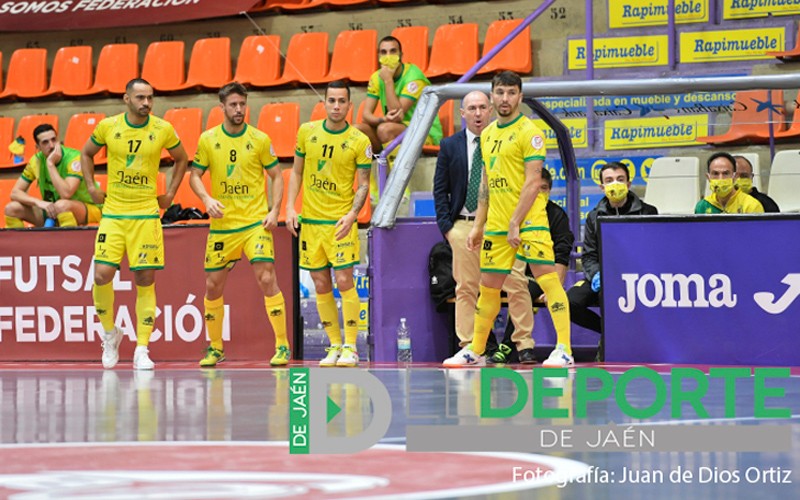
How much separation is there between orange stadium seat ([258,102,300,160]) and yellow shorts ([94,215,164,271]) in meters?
4.55

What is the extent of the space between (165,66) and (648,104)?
8141 millimetres

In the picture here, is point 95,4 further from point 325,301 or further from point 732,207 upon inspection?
point 732,207

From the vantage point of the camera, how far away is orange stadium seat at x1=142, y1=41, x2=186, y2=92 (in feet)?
54.9

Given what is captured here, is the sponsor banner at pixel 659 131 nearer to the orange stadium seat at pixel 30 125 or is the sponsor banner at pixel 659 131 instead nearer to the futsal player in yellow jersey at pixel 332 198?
the futsal player in yellow jersey at pixel 332 198

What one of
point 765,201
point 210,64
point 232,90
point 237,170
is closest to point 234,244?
point 237,170

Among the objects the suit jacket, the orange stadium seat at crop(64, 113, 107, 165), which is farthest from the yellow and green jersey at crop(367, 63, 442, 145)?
the orange stadium seat at crop(64, 113, 107, 165)

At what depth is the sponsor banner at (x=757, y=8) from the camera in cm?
1391

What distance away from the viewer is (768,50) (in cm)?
1360

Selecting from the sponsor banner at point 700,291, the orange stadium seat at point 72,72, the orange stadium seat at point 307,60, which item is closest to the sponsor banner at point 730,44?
the sponsor banner at point 700,291

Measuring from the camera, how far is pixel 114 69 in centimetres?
1714

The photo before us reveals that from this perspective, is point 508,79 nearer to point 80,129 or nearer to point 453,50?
point 453,50

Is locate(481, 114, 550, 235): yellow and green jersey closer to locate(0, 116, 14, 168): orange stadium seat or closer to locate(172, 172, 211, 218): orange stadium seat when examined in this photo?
locate(172, 172, 211, 218): orange stadium seat

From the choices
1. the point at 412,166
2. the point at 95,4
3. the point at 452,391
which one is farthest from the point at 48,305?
the point at 95,4

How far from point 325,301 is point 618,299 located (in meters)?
2.33
